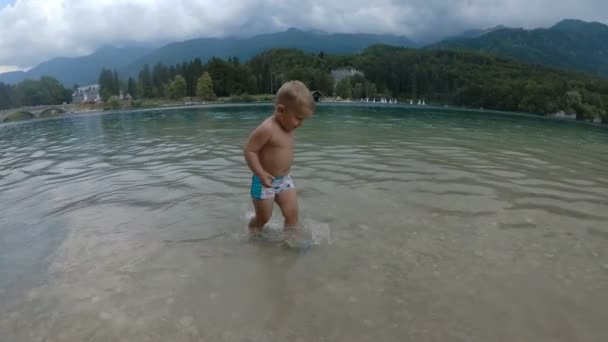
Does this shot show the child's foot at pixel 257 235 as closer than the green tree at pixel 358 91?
Yes

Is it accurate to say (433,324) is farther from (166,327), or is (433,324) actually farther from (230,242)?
(230,242)

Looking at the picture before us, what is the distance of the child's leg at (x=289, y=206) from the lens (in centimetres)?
418

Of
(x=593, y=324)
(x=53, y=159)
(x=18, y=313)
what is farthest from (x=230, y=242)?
(x=53, y=159)

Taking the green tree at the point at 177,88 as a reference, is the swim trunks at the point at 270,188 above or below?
below

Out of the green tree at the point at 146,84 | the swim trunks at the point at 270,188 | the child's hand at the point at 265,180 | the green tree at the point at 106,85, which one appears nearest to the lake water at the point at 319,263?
the swim trunks at the point at 270,188

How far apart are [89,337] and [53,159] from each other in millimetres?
10770

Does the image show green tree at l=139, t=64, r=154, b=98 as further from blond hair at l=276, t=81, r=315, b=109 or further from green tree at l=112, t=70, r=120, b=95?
blond hair at l=276, t=81, r=315, b=109

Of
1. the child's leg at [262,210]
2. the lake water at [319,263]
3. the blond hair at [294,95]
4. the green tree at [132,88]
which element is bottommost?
the lake water at [319,263]

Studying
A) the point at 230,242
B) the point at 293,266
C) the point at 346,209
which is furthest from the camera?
the point at 346,209

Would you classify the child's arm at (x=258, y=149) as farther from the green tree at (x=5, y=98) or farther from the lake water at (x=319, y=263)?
the green tree at (x=5, y=98)

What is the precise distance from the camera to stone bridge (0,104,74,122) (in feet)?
221

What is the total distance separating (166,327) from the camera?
103 inches

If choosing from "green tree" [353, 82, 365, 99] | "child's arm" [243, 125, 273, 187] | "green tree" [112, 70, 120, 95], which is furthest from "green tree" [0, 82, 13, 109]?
"child's arm" [243, 125, 273, 187]

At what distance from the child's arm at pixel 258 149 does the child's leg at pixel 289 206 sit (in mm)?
320
